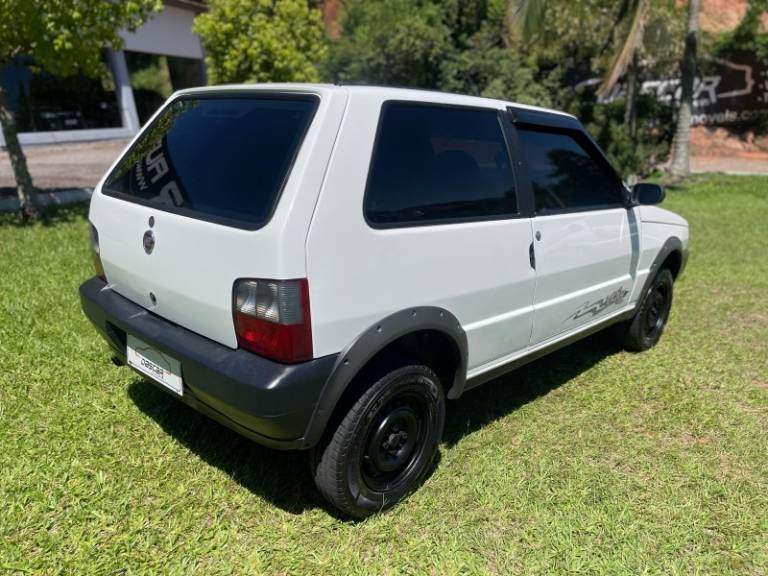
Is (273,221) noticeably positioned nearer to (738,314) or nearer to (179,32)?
(738,314)

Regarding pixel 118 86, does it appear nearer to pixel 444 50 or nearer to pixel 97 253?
pixel 444 50

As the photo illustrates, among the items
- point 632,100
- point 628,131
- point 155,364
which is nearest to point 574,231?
point 155,364

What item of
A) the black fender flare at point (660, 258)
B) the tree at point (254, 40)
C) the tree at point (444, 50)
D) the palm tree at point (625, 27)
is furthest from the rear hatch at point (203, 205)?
the tree at point (444, 50)

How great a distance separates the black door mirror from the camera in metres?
3.68

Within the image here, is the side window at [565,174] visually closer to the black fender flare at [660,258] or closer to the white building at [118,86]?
the black fender flare at [660,258]

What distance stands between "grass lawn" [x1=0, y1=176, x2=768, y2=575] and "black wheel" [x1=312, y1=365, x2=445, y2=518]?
0.40ft

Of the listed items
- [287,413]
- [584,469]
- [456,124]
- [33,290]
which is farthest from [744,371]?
[33,290]

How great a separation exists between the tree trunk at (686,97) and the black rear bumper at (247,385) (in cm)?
1383

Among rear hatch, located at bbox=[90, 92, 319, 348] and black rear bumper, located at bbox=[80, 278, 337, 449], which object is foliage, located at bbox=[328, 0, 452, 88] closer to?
rear hatch, located at bbox=[90, 92, 319, 348]

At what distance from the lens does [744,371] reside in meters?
4.06

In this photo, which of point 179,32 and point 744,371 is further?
point 179,32

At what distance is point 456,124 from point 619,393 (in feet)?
7.12

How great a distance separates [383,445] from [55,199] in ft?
26.0

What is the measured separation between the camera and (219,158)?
236 centimetres
